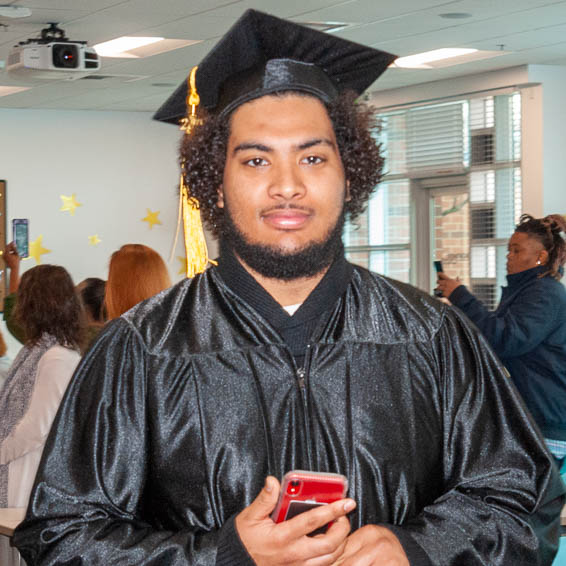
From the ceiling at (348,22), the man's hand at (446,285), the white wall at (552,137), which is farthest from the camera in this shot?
the white wall at (552,137)

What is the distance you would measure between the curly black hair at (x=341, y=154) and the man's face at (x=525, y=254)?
3077 millimetres

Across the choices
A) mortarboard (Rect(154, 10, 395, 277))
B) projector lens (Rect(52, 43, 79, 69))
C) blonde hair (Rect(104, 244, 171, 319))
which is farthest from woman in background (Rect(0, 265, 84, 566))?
projector lens (Rect(52, 43, 79, 69))

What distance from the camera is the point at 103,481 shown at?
151 centimetres

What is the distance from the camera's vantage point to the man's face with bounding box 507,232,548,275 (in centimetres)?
483

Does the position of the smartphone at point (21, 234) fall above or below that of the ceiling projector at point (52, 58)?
below

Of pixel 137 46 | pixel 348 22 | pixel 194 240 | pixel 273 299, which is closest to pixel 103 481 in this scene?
pixel 273 299

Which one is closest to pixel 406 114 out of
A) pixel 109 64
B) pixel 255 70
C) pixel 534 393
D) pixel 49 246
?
pixel 109 64

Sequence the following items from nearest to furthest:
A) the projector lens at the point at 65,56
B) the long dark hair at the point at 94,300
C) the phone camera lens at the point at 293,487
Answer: the phone camera lens at the point at 293,487 < the long dark hair at the point at 94,300 < the projector lens at the point at 65,56

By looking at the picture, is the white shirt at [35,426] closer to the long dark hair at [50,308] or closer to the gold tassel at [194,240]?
the long dark hair at [50,308]

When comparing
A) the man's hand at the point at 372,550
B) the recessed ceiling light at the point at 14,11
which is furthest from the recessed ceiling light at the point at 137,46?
the man's hand at the point at 372,550

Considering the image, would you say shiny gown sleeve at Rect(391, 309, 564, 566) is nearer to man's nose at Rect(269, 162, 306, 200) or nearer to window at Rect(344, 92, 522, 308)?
man's nose at Rect(269, 162, 306, 200)

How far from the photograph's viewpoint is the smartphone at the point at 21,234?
10383 millimetres

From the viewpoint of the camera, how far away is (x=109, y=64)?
27.0 feet

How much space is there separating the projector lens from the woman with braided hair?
3150mm
